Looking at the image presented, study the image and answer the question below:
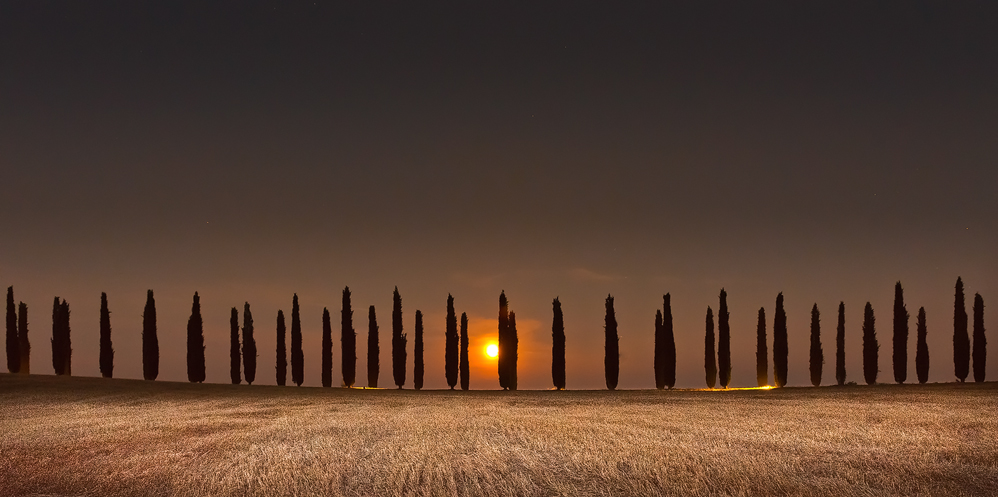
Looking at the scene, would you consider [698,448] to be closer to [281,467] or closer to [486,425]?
[486,425]

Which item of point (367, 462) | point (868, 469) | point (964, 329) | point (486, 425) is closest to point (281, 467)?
point (367, 462)

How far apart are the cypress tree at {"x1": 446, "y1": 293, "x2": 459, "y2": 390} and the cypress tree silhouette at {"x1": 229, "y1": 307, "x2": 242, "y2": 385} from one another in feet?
46.6

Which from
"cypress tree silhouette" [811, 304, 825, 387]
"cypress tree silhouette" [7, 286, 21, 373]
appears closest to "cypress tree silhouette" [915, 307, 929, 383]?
"cypress tree silhouette" [811, 304, 825, 387]

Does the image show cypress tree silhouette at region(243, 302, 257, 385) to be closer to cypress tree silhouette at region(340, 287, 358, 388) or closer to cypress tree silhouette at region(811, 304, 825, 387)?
cypress tree silhouette at region(340, 287, 358, 388)

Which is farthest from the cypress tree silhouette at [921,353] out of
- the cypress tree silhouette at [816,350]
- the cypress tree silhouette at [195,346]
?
the cypress tree silhouette at [195,346]

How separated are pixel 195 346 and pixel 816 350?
42.1 metres

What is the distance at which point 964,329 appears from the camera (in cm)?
5188

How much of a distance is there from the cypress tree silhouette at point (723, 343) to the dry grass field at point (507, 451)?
2667cm

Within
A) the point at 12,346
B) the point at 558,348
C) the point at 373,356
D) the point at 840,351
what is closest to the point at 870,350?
the point at 840,351

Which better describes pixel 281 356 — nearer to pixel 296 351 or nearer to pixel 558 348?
pixel 296 351

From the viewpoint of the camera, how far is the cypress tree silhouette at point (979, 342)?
50906 mm

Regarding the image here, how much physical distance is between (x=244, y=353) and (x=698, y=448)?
45395 millimetres

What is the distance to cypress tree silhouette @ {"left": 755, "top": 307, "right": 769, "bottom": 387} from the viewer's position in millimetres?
54625

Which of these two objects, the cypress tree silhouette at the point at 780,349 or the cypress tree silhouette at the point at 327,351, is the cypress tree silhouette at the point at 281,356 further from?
the cypress tree silhouette at the point at 780,349
